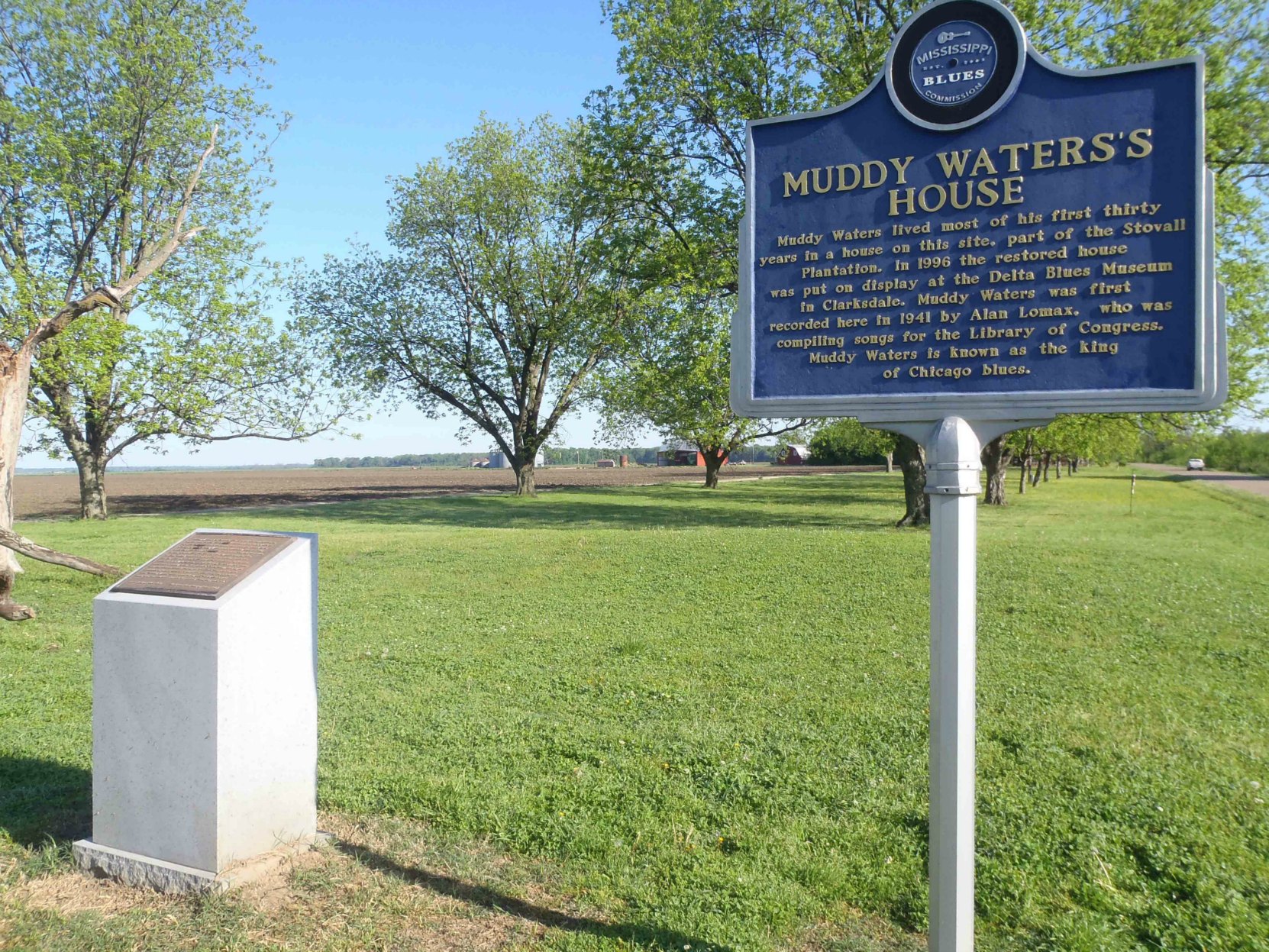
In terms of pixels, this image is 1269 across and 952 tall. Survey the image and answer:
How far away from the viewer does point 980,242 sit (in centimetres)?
350

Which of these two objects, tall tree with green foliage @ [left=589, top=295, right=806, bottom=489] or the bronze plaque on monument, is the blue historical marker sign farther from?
tall tree with green foliage @ [left=589, top=295, right=806, bottom=489]

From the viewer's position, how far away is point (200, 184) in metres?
25.2

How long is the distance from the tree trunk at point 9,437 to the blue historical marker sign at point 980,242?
9.67 metres

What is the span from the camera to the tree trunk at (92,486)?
26.1 m

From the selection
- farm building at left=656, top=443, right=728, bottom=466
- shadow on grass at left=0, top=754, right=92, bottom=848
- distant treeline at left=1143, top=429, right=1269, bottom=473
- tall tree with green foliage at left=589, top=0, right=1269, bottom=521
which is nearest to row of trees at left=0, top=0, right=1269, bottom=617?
tall tree with green foliage at left=589, top=0, right=1269, bottom=521

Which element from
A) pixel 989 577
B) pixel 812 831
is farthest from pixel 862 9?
pixel 812 831

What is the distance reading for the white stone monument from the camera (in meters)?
4.17

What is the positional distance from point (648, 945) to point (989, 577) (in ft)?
28.3

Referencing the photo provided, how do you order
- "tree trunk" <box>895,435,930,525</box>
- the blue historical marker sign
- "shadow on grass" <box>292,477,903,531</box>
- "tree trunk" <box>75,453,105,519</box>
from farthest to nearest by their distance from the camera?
"tree trunk" <box>75,453,105,519</box>, "shadow on grass" <box>292,477,903,531</box>, "tree trunk" <box>895,435,930,525</box>, the blue historical marker sign

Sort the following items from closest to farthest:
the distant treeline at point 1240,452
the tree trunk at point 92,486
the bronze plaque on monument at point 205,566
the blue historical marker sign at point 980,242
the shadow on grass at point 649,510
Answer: the blue historical marker sign at point 980,242 → the bronze plaque on monument at point 205,566 → the shadow on grass at point 649,510 → the tree trunk at point 92,486 → the distant treeline at point 1240,452

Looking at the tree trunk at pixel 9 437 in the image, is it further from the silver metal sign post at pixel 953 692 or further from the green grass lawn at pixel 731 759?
the silver metal sign post at pixel 953 692

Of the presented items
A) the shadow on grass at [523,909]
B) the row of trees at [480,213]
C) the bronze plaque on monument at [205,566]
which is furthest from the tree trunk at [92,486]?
the shadow on grass at [523,909]

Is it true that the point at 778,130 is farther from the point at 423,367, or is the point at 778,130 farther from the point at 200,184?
the point at 423,367

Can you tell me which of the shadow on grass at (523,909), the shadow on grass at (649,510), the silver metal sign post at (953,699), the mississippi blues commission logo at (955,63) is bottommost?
the shadow on grass at (523,909)
